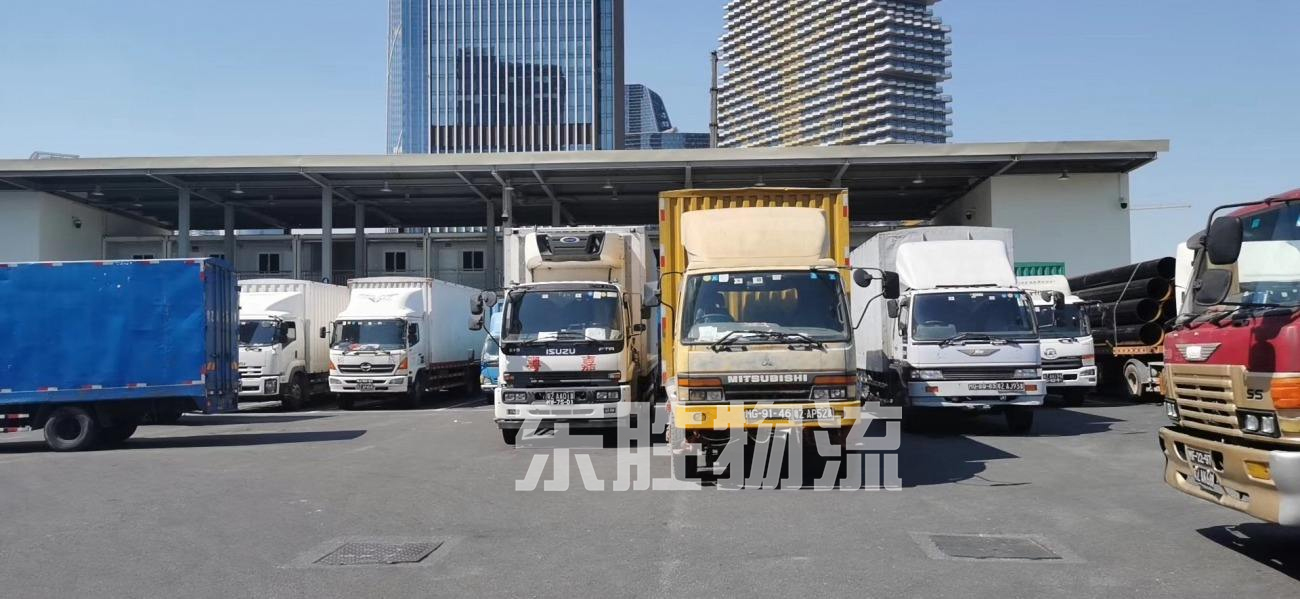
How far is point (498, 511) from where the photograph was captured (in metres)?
9.15

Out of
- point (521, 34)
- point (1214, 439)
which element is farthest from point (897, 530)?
point (521, 34)

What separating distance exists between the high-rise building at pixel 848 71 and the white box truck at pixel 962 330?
147 m

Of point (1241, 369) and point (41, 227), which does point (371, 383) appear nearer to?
point (1241, 369)

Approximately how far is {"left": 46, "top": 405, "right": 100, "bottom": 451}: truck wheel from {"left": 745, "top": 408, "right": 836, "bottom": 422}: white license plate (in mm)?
10963

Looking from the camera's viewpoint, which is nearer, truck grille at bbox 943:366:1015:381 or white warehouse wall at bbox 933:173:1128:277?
truck grille at bbox 943:366:1015:381

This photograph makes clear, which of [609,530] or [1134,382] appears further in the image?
[1134,382]

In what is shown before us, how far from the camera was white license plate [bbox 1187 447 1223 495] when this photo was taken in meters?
6.58

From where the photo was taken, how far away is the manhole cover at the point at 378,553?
7.20m

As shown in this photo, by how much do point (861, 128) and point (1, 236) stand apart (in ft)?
465

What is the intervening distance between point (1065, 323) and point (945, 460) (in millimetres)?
8500

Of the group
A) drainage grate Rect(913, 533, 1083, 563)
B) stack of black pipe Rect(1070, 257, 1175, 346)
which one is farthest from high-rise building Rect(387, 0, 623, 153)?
drainage grate Rect(913, 533, 1083, 563)

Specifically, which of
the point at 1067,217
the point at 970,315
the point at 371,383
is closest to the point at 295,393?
the point at 371,383

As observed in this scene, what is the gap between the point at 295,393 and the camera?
23.4 meters

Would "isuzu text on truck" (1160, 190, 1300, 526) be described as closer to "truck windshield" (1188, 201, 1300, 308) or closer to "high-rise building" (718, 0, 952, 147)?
"truck windshield" (1188, 201, 1300, 308)
